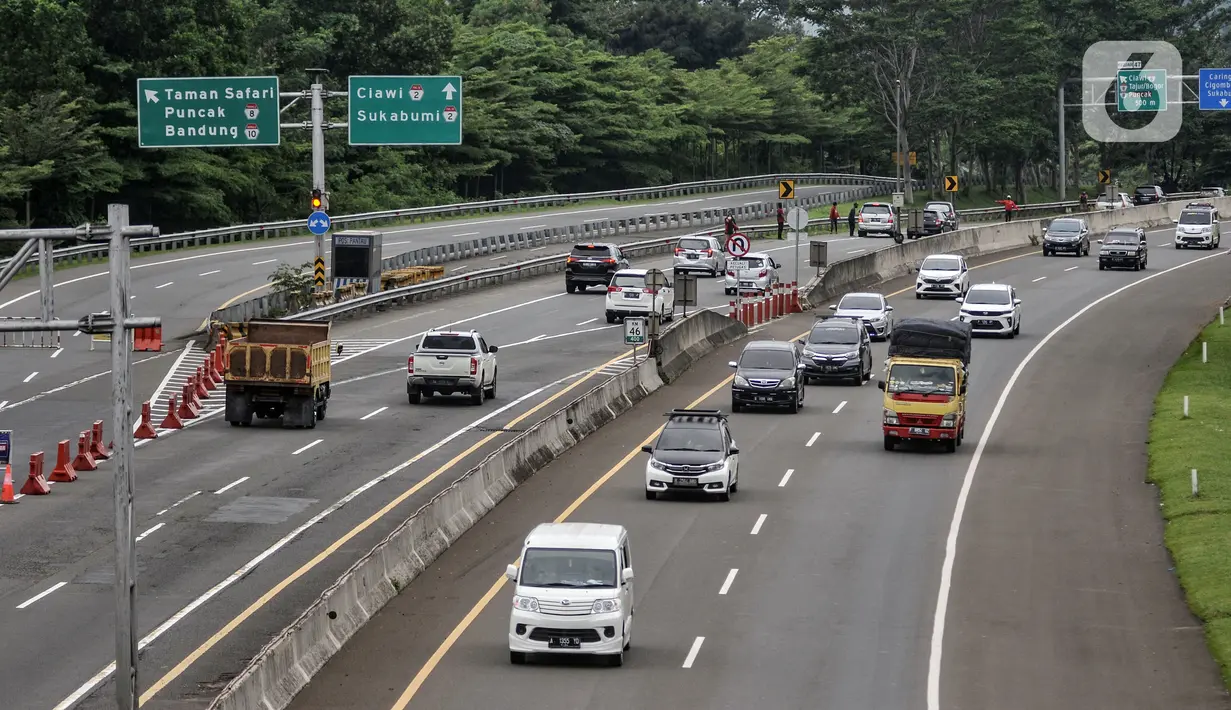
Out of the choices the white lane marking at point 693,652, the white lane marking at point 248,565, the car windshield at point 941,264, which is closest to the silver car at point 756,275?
the car windshield at point 941,264

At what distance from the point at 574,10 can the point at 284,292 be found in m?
96.6

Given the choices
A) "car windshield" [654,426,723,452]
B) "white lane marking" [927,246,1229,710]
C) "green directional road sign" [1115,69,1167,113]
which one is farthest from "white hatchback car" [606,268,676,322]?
"green directional road sign" [1115,69,1167,113]

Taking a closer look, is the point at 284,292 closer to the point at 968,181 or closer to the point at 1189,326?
the point at 1189,326

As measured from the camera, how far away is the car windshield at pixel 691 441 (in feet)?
112

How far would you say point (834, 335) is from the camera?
4919cm

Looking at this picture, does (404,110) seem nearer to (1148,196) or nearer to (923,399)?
(923,399)

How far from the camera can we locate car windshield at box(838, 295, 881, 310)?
185 feet

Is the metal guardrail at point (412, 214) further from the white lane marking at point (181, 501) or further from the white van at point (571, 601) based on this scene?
the white van at point (571, 601)

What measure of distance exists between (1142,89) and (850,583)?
247ft

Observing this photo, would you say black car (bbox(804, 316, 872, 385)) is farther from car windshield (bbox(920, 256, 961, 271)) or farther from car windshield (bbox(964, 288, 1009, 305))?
car windshield (bbox(920, 256, 961, 271))

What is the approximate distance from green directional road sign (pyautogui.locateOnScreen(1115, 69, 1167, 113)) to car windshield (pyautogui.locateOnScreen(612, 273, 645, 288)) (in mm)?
45466

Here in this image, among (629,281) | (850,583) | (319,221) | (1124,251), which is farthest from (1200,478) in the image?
(1124,251)

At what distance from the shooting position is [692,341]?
53312 mm

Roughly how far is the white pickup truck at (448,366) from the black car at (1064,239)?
44686mm
